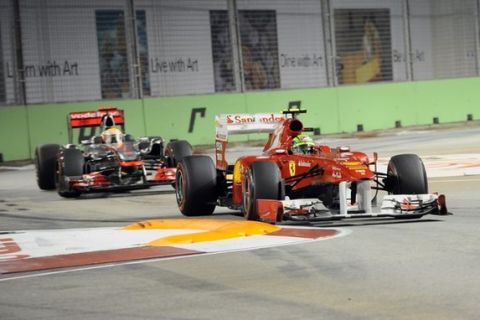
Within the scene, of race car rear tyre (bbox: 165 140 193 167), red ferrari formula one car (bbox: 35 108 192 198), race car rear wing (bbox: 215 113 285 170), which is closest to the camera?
race car rear wing (bbox: 215 113 285 170)

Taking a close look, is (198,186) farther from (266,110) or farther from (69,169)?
(266,110)

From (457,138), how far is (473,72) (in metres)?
7.00

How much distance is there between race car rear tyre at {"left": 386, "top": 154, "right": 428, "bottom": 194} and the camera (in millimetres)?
12578

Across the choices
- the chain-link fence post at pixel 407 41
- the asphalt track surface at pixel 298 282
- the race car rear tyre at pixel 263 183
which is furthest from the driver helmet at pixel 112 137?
the chain-link fence post at pixel 407 41

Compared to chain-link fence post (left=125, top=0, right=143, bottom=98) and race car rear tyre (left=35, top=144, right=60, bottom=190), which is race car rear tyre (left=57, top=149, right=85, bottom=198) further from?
chain-link fence post (left=125, top=0, right=143, bottom=98)

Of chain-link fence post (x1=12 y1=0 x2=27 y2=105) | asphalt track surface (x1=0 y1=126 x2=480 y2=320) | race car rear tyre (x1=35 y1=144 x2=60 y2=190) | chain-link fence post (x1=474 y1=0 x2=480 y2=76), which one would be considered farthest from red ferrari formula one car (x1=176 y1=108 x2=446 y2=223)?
chain-link fence post (x1=474 y1=0 x2=480 y2=76)

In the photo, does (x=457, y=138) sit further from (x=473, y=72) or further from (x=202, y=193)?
(x=202, y=193)

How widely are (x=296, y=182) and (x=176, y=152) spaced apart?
6231mm

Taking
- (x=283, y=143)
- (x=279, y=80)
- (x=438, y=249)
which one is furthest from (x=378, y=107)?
(x=438, y=249)

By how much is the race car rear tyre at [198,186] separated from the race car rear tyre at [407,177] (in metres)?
2.33

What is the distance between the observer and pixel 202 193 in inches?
545

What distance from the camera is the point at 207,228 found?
11.9 meters

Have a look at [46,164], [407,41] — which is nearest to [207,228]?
[46,164]

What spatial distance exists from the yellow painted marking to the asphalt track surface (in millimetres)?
790
